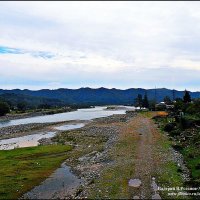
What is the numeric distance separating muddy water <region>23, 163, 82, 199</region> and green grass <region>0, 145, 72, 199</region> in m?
0.92

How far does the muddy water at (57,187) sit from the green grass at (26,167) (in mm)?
920

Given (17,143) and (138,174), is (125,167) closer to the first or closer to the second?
(138,174)

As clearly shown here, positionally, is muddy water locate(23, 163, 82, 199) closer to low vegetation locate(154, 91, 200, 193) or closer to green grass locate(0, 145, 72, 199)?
green grass locate(0, 145, 72, 199)

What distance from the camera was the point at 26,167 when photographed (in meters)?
43.8

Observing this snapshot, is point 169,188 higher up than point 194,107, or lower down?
lower down

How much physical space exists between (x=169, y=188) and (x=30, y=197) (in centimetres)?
1330

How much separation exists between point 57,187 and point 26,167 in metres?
10.3

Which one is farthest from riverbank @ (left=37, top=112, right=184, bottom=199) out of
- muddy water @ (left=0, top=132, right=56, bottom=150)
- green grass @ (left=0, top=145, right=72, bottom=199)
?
muddy water @ (left=0, top=132, right=56, bottom=150)

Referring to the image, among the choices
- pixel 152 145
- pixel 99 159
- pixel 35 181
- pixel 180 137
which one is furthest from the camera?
pixel 180 137

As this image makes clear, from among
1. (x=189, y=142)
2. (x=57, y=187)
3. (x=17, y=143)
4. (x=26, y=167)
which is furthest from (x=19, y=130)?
(x=57, y=187)

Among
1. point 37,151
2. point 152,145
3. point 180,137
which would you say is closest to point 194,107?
point 180,137

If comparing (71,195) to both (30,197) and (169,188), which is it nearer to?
(30,197)

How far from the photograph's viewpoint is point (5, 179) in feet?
124

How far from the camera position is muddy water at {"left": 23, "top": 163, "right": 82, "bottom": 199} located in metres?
32.3
